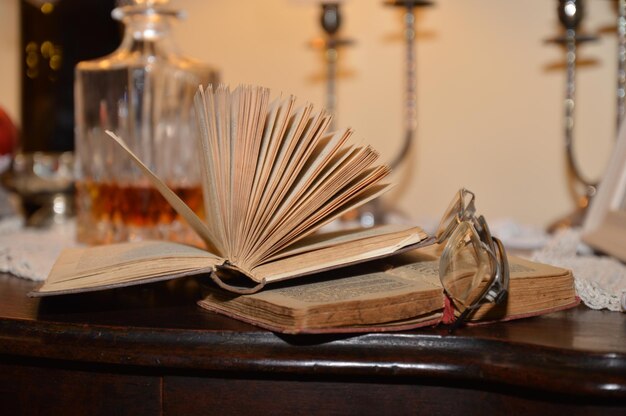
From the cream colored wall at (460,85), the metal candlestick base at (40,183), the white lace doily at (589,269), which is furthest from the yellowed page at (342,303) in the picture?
the metal candlestick base at (40,183)

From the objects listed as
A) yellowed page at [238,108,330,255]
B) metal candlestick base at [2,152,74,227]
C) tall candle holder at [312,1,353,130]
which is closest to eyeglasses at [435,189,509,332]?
yellowed page at [238,108,330,255]

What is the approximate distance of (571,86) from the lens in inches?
50.2

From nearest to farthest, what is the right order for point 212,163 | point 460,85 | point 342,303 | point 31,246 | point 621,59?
point 342,303 < point 212,163 < point 31,246 < point 621,59 < point 460,85

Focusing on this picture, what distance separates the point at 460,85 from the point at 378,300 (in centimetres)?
98

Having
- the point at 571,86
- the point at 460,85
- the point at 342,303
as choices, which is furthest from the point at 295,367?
the point at 460,85

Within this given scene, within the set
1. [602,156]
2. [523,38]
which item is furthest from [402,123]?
[602,156]

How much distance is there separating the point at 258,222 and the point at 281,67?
1.02m

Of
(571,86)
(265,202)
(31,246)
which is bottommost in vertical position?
(31,246)

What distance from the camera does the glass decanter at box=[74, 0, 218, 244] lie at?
1.13 metres

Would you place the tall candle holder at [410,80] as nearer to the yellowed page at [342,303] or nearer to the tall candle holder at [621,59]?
the tall candle holder at [621,59]

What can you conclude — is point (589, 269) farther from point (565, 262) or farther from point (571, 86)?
point (571, 86)

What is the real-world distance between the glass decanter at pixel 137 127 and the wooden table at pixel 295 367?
1.48ft

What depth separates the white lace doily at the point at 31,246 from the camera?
91cm

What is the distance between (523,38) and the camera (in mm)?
1426
